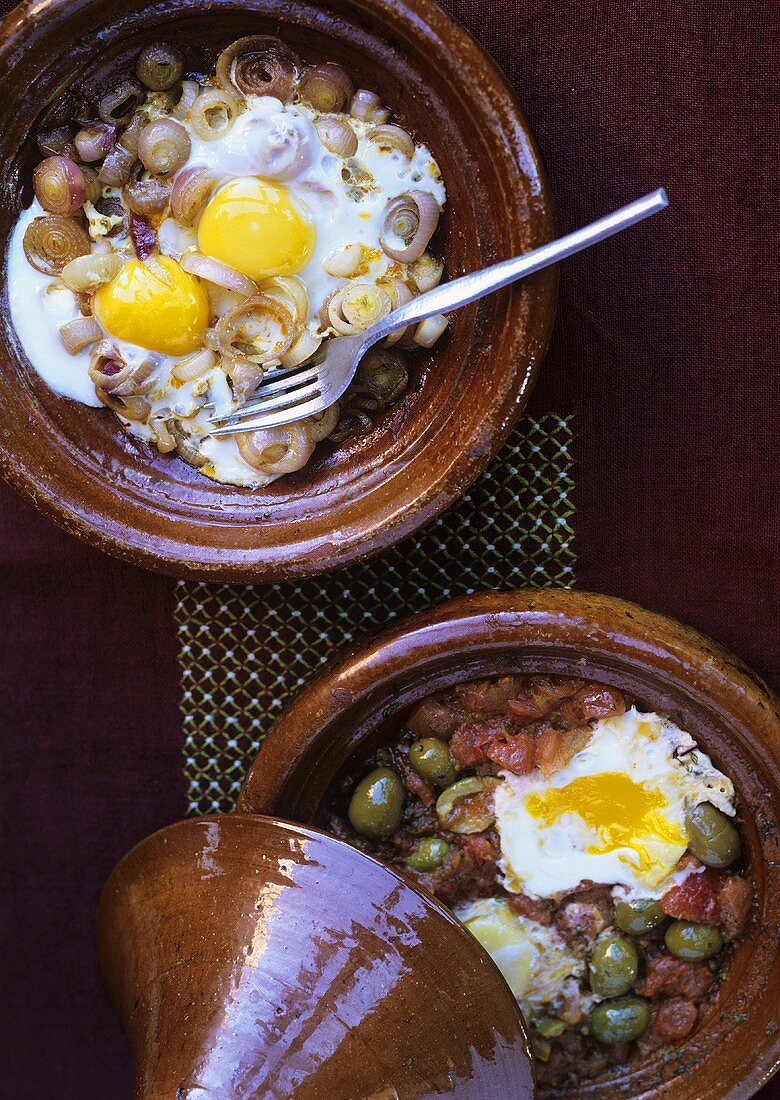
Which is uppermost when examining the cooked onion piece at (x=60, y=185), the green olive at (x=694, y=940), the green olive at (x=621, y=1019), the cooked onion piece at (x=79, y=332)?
the cooked onion piece at (x=60, y=185)

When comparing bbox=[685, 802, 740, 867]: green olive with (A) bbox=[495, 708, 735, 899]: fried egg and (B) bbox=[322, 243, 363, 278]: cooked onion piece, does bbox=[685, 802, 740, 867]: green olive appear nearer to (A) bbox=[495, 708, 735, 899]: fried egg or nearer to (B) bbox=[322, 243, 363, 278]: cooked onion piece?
(A) bbox=[495, 708, 735, 899]: fried egg

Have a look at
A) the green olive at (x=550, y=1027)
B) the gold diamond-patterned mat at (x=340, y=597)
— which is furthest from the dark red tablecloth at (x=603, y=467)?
the green olive at (x=550, y=1027)

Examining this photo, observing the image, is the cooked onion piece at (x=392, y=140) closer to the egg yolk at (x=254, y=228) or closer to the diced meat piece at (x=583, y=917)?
the egg yolk at (x=254, y=228)

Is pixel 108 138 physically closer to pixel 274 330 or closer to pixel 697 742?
pixel 274 330

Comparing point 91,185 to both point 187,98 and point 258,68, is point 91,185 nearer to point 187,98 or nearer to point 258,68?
point 187,98

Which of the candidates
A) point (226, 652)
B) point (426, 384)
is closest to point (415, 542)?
point (426, 384)

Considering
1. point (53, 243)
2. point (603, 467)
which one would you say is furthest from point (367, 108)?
point (603, 467)

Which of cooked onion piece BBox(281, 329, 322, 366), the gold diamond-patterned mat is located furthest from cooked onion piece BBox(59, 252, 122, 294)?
the gold diamond-patterned mat
